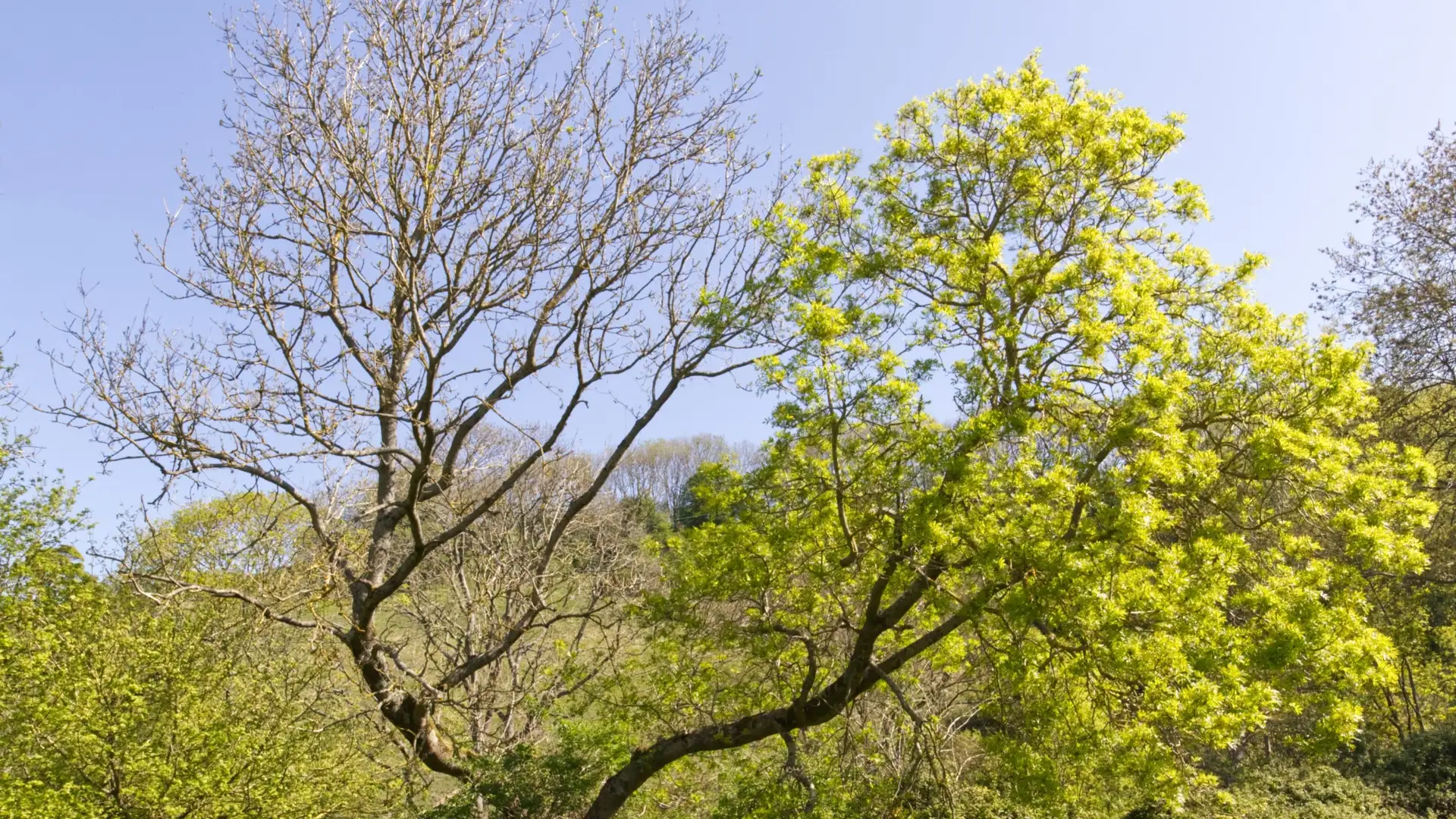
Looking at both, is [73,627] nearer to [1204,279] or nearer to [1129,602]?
[1129,602]

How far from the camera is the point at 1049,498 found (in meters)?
5.77

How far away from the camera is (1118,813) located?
11.9 meters

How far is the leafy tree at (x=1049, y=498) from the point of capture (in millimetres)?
5395

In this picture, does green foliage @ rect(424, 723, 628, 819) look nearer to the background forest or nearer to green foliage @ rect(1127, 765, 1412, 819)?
the background forest

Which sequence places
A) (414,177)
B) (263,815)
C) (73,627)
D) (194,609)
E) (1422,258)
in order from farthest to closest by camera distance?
(1422,258), (194,609), (73,627), (263,815), (414,177)

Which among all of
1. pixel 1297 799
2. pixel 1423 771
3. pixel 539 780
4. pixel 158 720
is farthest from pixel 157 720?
pixel 1423 771

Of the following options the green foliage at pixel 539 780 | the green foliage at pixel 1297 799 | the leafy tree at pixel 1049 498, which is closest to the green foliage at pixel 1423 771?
the green foliage at pixel 1297 799

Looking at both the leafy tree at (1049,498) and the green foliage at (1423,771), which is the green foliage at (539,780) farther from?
the green foliage at (1423,771)

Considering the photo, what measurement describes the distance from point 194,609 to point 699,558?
7.33 m

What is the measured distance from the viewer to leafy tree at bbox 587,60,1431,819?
5395mm

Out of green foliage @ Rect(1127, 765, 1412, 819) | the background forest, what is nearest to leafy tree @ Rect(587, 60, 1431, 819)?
the background forest

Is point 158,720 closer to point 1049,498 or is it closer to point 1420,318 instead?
point 1049,498

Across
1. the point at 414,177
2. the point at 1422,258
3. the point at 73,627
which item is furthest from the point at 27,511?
the point at 1422,258

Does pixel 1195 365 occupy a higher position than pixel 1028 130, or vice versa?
pixel 1028 130
